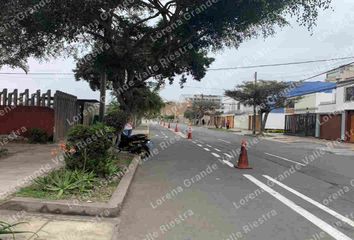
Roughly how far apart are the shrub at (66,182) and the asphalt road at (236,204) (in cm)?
92

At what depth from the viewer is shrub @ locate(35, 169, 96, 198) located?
916 cm

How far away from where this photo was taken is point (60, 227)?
7.09 m

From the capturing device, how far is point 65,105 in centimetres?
2514

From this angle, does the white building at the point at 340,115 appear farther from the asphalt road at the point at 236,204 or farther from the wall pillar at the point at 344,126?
the asphalt road at the point at 236,204

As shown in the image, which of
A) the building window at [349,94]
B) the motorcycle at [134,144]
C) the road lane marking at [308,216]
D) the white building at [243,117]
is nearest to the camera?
the road lane marking at [308,216]

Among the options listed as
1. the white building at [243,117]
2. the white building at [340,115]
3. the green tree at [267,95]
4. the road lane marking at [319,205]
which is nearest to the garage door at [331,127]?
the white building at [340,115]

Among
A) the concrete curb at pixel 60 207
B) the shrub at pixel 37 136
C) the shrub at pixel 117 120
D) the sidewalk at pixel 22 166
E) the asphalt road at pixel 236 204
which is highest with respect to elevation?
the shrub at pixel 117 120

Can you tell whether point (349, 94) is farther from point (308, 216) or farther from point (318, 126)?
point (308, 216)

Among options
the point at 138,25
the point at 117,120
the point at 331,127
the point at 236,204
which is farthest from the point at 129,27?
the point at 331,127

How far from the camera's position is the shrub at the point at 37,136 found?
2158 centimetres

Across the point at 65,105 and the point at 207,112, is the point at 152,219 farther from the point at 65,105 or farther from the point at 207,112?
the point at 207,112

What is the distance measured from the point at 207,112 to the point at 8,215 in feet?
360

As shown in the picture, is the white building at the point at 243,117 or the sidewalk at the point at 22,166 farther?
the white building at the point at 243,117

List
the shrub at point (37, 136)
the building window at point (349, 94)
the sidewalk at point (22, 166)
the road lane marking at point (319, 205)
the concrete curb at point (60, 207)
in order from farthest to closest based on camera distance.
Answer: the building window at point (349, 94), the shrub at point (37, 136), the sidewalk at point (22, 166), the road lane marking at point (319, 205), the concrete curb at point (60, 207)
